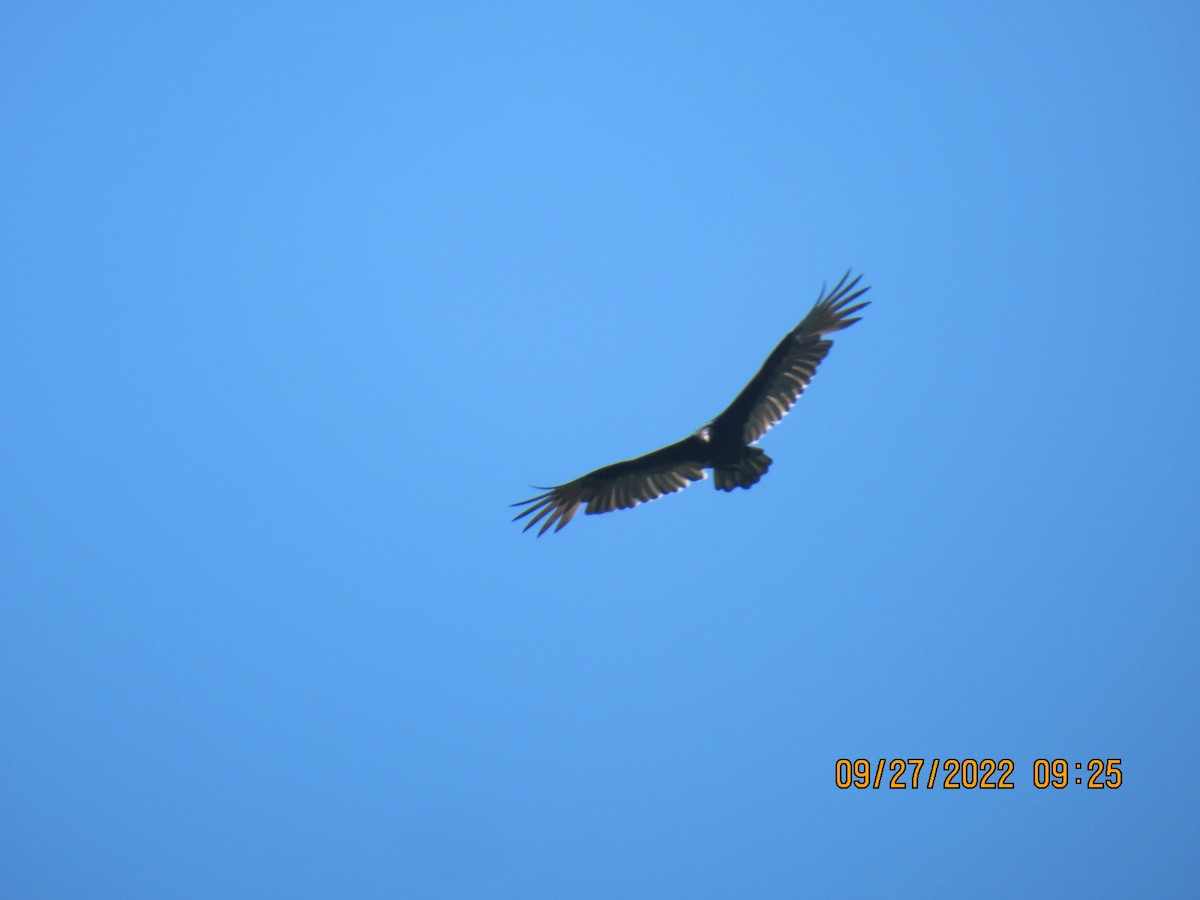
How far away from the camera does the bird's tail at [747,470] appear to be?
563 inches

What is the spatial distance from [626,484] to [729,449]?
1.77 metres

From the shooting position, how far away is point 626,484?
50.4 feet

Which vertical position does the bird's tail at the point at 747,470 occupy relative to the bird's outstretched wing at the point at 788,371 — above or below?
below

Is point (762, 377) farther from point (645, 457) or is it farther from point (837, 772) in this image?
point (837, 772)

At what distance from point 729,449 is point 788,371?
148 cm

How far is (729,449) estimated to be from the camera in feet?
47.6

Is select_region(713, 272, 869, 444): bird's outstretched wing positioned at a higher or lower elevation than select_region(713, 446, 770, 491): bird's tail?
higher

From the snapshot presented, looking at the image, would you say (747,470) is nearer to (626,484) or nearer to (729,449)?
(729,449)

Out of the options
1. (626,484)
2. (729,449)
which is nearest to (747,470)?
(729,449)

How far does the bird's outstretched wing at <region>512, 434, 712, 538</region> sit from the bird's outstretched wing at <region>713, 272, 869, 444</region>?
75cm

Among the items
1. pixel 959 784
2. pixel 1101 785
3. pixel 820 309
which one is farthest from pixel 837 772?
pixel 820 309

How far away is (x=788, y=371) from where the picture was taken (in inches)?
581

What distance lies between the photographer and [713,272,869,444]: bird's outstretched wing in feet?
47.4

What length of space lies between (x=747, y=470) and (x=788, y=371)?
1.65 m
